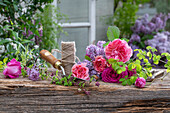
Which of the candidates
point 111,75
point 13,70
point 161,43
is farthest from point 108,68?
point 161,43

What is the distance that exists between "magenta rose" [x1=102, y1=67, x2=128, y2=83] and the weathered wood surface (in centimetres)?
8

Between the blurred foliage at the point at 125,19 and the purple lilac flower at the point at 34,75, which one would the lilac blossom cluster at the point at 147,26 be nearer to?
the blurred foliage at the point at 125,19

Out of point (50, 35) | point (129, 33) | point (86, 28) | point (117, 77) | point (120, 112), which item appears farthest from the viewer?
point (129, 33)

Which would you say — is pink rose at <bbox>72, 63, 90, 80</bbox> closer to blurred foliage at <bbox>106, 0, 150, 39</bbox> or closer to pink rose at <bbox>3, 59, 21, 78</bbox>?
pink rose at <bbox>3, 59, 21, 78</bbox>

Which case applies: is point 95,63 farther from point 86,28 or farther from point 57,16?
point 86,28

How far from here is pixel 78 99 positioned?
37.5 inches

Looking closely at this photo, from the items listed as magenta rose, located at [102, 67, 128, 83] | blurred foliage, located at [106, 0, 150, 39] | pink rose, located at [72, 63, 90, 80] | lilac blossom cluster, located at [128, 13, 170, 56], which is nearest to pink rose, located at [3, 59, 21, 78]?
pink rose, located at [72, 63, 90, 80]

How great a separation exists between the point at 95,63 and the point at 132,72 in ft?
0.63

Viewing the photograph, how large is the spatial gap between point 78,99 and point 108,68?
0.77 feet

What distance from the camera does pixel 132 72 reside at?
108 centimetres

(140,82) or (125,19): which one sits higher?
(125,19)

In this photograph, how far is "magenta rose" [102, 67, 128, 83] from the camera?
1061 millimetres

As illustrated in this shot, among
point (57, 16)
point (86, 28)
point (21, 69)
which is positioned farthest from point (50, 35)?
point (21, 69)

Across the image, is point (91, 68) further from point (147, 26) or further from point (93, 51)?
point (147, 26)
